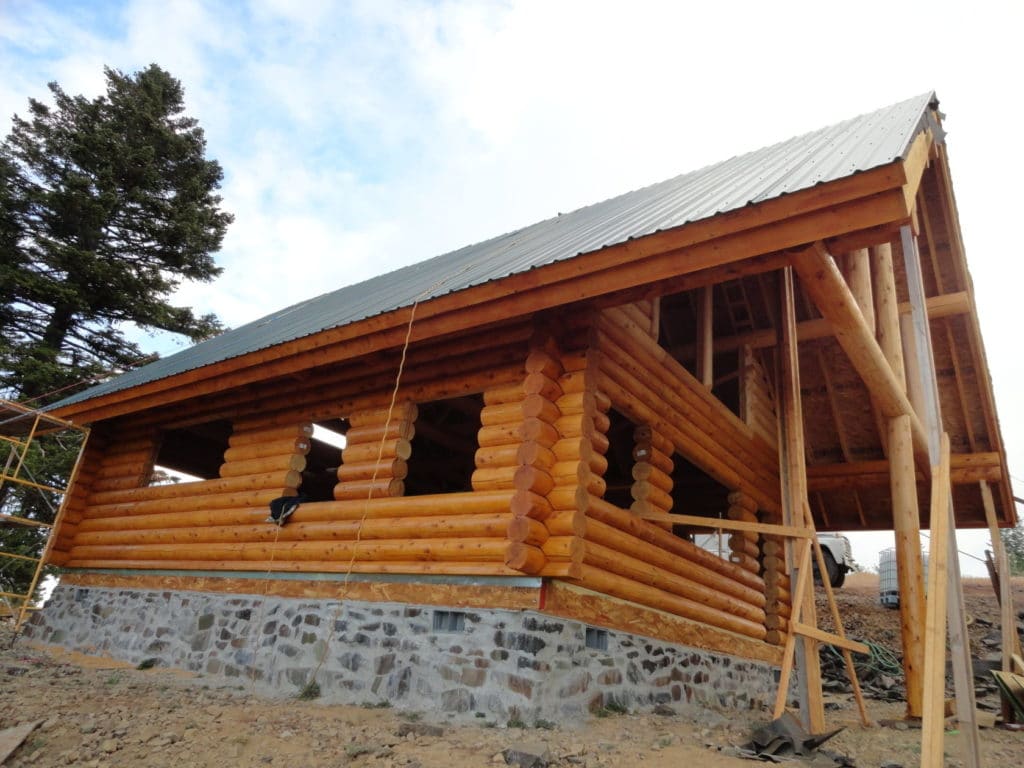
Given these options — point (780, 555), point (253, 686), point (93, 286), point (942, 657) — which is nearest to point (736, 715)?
point (780, 555)

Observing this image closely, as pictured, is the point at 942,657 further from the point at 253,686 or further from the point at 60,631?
the point at 60,631

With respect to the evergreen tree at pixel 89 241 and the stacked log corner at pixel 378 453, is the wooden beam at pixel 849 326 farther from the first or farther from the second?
the evergreen tree at pixel 89 241

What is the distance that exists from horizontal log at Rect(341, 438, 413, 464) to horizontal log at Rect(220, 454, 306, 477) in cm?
99

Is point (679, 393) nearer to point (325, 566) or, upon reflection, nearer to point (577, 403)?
point (577, 403)

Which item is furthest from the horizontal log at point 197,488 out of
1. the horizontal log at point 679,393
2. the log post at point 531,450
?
the horizontal log at point 679,393


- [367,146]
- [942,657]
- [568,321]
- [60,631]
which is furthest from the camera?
[367,146]

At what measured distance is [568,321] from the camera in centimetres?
670

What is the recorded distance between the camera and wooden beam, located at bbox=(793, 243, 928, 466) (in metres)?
5.17

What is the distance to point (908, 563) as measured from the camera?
7500 mm

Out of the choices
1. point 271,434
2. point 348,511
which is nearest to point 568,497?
point 348,511

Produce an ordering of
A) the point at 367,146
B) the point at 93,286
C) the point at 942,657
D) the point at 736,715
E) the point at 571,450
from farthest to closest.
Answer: the point at 367,146 < the point at 93,286 < the point at 736,715 < the point at 571,450 < the point at 942,657

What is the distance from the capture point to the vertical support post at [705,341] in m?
8.93

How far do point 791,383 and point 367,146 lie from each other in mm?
17930

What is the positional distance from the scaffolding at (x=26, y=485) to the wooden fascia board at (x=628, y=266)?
4880 millimetres
